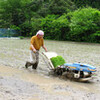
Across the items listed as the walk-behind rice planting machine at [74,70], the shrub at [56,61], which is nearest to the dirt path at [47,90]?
the walk-behind rice planting machine at [74,70]

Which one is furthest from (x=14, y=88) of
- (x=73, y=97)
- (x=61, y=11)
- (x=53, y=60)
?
(x=61, y=11)

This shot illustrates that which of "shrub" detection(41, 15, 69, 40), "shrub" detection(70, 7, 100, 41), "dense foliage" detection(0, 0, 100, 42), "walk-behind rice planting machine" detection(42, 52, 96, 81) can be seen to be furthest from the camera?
"shrub" detection(41, 15, 69, 40)

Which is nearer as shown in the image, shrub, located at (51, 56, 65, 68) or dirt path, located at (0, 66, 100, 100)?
dirt path, located at (0, 66, 100, 100)

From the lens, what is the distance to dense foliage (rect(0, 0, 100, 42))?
31938 millimetres

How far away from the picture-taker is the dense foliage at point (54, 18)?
3194 centimetres

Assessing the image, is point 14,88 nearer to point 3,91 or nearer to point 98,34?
point 3,91

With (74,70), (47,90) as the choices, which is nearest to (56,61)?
(74,70)

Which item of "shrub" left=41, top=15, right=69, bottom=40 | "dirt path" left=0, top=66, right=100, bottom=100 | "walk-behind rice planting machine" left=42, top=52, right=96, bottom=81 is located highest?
"shrub" left=41, top=15, right=69, bottom=40

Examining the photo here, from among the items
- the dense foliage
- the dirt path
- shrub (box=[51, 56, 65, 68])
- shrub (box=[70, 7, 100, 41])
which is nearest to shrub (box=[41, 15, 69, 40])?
the dense foliage

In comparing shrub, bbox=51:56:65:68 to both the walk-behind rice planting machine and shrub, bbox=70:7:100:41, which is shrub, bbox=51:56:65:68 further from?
shrub, bbox=70:7:100:41

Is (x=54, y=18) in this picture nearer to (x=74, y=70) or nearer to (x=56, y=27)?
(x=56, y=27)

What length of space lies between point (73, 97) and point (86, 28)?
86.6 feet

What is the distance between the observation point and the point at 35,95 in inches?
225

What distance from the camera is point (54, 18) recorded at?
42.5 metres
